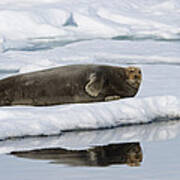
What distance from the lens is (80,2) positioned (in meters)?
29.4

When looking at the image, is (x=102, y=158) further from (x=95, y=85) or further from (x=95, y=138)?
(x=95, y=85)

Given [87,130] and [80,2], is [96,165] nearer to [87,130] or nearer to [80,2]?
[87,130]

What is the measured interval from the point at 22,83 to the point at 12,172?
2.83 meters

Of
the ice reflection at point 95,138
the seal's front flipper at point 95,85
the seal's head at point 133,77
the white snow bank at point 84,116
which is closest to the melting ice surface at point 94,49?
the white snow bank at point 84,116

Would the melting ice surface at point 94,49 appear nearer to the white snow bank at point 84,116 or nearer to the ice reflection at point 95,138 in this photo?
the white snow bank at point 84,116

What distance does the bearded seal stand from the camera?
234 inches

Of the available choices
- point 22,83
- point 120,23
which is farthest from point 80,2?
point 22,83

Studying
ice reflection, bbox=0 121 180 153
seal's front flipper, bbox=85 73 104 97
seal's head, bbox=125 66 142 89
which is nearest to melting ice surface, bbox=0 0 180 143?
ice reflection, bbox=0 121 180 153

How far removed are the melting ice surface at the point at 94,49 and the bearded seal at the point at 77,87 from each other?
0.29 meters

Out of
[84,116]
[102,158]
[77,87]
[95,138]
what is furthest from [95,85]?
[102,158]

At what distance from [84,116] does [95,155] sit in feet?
3.63

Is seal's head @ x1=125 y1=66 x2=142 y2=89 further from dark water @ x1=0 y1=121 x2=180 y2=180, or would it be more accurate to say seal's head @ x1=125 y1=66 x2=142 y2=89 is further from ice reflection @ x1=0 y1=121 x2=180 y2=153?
dark water @ x1=0 y1=121 x2=180 y2=180

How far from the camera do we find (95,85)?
5.95 metres

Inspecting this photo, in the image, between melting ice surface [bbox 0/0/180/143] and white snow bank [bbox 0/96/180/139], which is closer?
white snow bank [bbox 0/96/180/139]
